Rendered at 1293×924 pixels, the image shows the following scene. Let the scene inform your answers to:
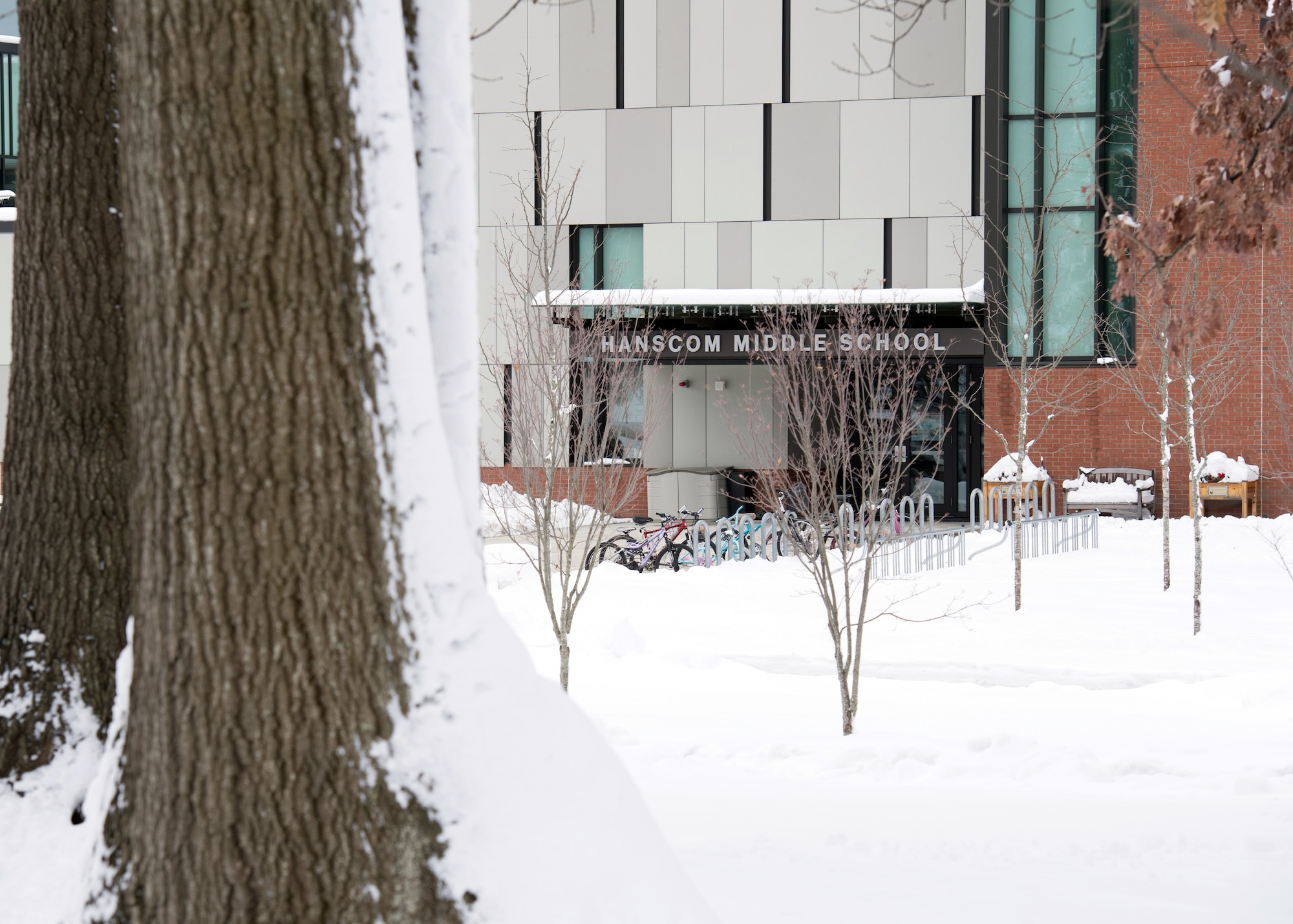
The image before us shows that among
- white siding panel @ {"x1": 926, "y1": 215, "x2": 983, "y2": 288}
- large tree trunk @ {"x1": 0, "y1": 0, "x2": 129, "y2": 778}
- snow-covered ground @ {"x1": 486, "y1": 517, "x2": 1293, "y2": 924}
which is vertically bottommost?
snow-covered ground @ {"x1": 486, "y1": 517, "x2": 1293, "y2": 924}

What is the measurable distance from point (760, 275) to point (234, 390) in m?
21.7

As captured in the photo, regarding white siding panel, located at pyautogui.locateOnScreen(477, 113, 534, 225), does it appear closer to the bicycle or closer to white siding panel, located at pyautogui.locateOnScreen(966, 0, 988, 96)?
white siding panel, located at pyautogui.locateOnScreen(966, 0, 988, 96)

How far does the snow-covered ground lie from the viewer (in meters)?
4.41

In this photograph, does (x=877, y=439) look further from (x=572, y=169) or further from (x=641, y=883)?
(x=572, y=169)

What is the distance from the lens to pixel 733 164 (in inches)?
933

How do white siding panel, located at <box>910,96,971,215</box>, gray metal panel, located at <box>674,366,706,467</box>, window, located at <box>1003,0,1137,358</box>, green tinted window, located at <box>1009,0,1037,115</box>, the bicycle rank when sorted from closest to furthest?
the bicycle, window, located at <box>1003,0,1137,358</box>, green tinted window, located at <box>1009,0,1037,115</box>, white siding panel, located at <box>910,96,971,215</box>, gray metal panel, located at <box>674,366,706,467</box>

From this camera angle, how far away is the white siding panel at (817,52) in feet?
75.7

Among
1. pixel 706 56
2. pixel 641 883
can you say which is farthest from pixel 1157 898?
pixel 706 56

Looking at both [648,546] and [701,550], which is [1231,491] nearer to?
[701,550]

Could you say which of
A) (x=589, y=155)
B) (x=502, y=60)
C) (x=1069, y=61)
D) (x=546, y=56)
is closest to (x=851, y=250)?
(x=1069, y=61)

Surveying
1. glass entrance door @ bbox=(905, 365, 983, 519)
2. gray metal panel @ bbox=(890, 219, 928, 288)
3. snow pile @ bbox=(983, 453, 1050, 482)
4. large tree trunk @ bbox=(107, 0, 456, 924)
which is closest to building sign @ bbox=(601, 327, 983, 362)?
gray metal panel @ bbox=(890, 219, 928, 288)

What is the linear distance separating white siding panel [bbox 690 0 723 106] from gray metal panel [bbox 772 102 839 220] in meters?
1.43

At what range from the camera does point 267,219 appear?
2367mm

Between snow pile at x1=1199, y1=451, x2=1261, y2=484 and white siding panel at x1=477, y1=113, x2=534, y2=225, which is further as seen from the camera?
white siding panel at x1=477, y1=113, x2=534, y2=225
